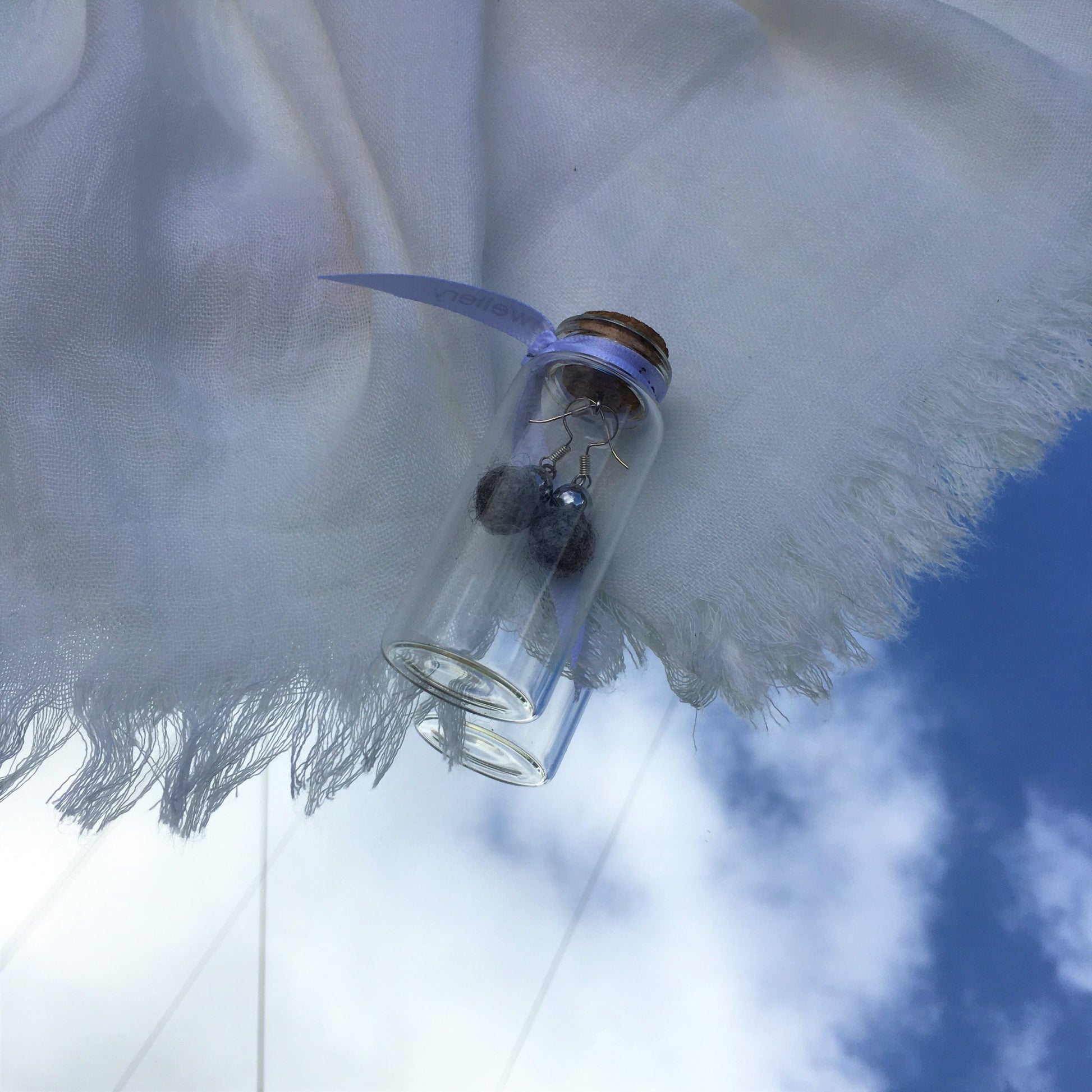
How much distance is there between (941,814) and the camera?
2.20 feet

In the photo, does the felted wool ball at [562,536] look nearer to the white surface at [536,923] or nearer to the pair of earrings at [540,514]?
the pair of earrings at [540,514]

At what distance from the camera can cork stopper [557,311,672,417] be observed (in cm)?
58

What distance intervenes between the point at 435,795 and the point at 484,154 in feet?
1.52

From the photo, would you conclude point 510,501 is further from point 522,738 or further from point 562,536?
point 522,738

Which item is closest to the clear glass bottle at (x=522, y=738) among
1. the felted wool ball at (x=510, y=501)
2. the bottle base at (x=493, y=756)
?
the bottle base at (x=493, y=756)

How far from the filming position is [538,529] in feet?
1.94

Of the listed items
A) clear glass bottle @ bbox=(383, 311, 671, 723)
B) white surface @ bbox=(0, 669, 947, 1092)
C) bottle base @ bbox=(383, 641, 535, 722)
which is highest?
clear glass bottle @ bbox=(383, 311, 671, 723)

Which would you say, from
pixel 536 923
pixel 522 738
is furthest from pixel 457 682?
pixel 536 923

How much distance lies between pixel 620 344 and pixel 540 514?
114 millimetres

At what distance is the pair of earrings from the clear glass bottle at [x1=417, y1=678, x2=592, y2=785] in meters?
0.09

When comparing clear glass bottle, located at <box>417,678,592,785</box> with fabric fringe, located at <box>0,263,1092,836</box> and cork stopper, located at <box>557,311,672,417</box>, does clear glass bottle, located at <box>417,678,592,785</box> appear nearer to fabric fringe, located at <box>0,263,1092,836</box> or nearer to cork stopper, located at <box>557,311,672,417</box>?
fabric fringe, located at <box>0,263,1092,836</box>

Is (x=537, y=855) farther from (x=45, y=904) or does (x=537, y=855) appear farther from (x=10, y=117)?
(x=10, y=117)

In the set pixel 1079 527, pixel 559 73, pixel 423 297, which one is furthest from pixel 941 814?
pixel 559 73

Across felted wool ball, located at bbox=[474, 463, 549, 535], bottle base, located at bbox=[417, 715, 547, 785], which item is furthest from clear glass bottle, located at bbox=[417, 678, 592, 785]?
felted wool ball, located at bbox=[474, 463, 549, 535]
